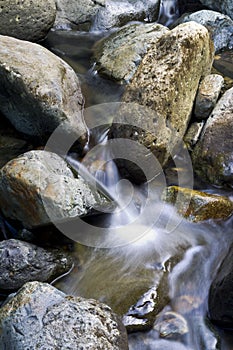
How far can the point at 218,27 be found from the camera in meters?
7.46

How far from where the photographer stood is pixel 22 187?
4125 mm

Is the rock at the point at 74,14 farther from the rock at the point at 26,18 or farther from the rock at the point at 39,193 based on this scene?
the rock at the point at 39,193

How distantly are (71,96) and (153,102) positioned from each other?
1.09 m

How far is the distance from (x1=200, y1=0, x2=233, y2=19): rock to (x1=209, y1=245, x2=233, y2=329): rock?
18.6 ft

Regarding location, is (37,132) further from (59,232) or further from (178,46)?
(178,46)

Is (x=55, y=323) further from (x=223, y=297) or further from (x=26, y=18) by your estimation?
(x=26, y=18)

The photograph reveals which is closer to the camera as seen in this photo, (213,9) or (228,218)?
(228,218)

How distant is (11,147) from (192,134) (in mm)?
2179

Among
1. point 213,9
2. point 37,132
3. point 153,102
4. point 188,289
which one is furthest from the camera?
point 213,9

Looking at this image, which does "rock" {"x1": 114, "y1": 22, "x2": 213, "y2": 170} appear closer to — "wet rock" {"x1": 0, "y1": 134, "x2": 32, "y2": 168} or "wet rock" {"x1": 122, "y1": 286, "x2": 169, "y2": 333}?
"wet rock" {"x1": 0, "y1": 134, "x2": 32, "y2": 168}

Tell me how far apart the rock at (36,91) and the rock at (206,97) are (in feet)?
4.68

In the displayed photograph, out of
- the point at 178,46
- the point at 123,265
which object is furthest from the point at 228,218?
the point at 178,46

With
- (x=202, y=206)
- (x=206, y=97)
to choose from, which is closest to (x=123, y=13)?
(x=206, y=97)

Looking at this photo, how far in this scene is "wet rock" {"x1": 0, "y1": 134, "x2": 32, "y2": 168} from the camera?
17.0ft
